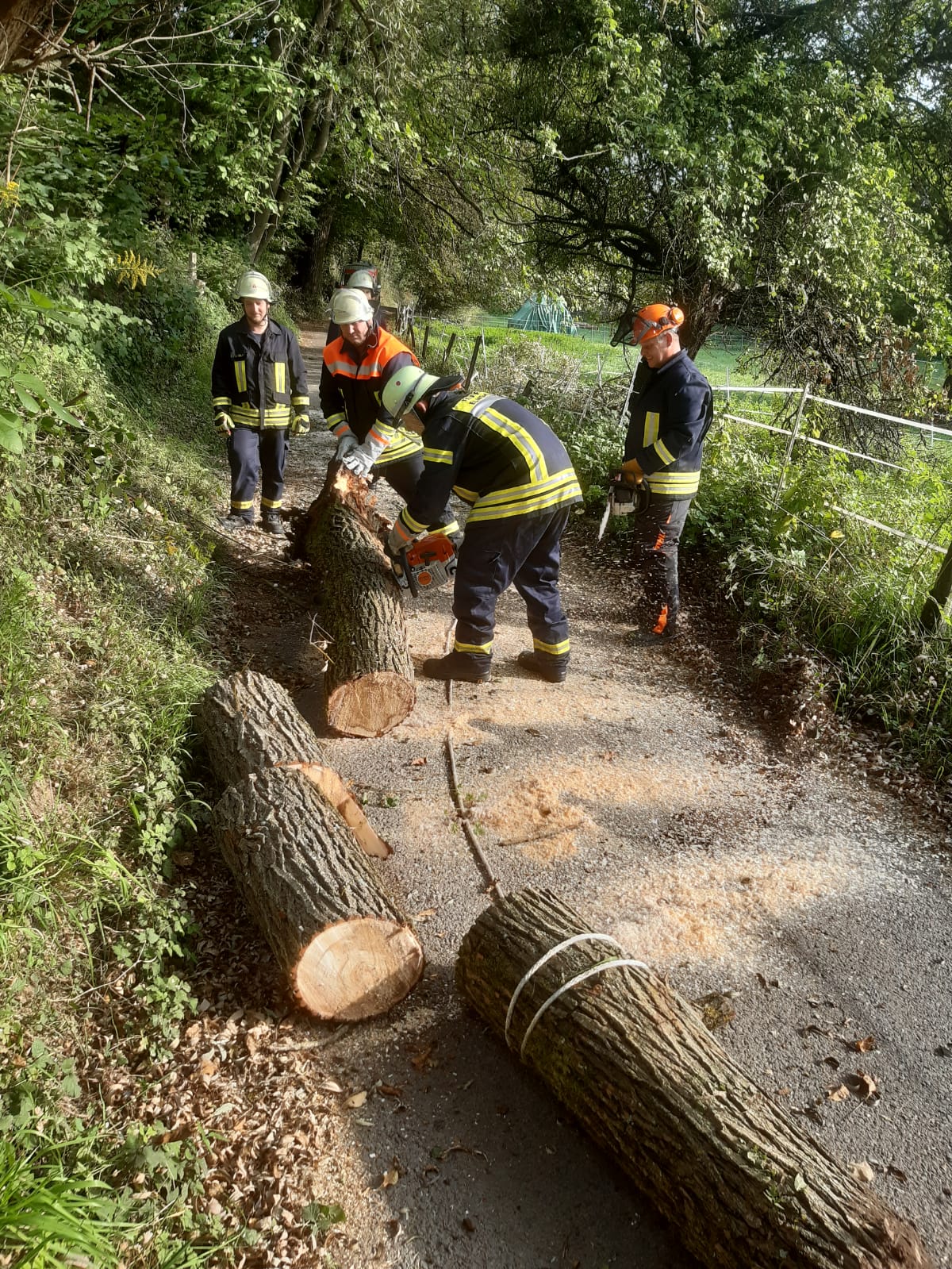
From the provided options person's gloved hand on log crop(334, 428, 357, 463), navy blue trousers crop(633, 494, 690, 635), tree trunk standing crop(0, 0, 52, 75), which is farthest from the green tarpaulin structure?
tree trunk standing crop(0, 0, 52, 75)

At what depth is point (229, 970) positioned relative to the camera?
2738 millimetres

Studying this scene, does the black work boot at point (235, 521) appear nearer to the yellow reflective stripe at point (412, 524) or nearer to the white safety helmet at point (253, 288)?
the white safety helmet at point (253, 288)

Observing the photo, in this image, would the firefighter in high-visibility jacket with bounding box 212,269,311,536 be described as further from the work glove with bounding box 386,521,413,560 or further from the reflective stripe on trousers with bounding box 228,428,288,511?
the work glove with bounding box 386,521,413,560

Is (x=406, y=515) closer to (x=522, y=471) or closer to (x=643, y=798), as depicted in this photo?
(x=522, y=471)

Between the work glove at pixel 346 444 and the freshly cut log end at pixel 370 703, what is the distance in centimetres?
216

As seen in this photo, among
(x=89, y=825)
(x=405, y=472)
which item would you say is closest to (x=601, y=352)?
(x=405, y=472)

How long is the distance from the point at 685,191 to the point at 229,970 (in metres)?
10.0

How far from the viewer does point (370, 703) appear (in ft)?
13.3

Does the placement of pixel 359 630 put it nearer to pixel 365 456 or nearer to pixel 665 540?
pixel 365 456

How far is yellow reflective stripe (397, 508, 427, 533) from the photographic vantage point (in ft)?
14.2

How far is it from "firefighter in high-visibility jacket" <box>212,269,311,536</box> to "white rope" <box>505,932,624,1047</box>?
4.82m

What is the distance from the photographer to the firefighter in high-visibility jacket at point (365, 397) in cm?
495

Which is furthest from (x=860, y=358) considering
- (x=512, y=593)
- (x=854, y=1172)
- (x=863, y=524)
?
(x=854, y=1172)

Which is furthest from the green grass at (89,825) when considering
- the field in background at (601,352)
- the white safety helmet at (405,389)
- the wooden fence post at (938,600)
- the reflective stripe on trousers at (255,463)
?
the field in background at (601,352)
